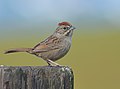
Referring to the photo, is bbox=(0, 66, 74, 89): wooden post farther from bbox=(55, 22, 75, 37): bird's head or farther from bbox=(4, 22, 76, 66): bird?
bbox=(55, 22, 75, 37): bird's head

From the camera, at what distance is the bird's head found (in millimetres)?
7754

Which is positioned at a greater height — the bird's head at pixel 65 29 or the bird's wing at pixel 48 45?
the bird's head at pixel 65 29

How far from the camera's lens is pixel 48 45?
24.7 feet

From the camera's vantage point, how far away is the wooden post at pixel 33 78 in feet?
15.7

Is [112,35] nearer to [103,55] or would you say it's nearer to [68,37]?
[103,55]

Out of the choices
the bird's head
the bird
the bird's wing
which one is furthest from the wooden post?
the bird's head

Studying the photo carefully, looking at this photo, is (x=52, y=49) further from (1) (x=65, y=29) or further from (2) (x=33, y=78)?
(2) (x=33, y=78)

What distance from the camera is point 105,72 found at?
46.6ft

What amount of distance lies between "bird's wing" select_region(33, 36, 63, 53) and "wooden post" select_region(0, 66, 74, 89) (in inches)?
93.1

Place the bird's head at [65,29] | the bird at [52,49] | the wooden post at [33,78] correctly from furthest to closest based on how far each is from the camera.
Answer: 1. the bird's head at [65,29]
2. the bird at [52,49]
3. the wooden post at [33,78]

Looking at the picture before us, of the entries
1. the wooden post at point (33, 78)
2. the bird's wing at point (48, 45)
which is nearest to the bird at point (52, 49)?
the bird's wing at point (48, 45)

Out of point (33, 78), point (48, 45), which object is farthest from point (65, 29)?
point (33, 78)

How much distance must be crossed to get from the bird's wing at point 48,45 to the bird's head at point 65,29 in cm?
20

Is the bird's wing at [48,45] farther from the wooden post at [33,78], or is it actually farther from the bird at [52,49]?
the wooden post at [33,78]
